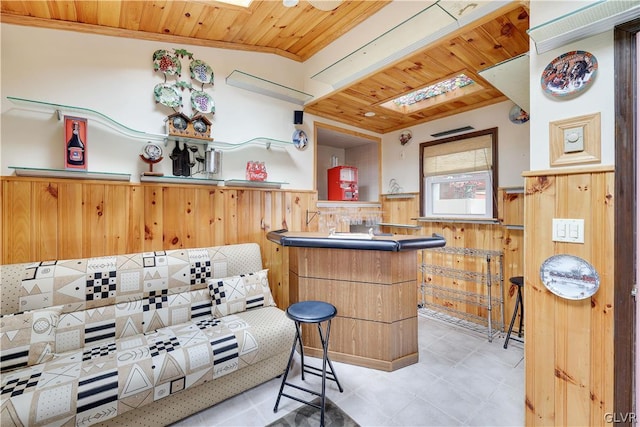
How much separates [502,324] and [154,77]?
4254 millimetres

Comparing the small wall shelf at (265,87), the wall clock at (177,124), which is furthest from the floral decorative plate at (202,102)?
the small wall shelf at (265,87)

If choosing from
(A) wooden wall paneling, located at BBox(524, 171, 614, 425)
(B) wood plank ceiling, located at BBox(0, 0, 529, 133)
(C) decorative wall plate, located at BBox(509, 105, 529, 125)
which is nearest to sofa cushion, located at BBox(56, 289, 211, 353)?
(B) wood plank ceiling, located at BBox(0, 0, 529, 133)

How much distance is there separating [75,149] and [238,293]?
1.64 m

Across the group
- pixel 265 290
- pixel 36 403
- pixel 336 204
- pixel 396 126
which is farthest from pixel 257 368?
pixel 396 126

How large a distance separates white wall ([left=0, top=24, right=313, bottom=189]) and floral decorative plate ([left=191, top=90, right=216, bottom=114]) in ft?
0.24

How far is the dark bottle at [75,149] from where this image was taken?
199 cm

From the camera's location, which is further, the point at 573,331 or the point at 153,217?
the point at 153,217

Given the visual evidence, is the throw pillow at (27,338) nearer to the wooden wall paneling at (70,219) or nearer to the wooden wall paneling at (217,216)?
the wooden wall paneling at (70,219)

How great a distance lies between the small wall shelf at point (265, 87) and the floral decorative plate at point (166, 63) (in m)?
0.45

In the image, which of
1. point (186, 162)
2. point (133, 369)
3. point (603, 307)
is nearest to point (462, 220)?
point (603, 307)

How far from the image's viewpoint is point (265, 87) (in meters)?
2.93

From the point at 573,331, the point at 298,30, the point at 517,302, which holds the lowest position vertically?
the point at 517,302

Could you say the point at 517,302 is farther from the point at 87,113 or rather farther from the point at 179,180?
the point at 87,113

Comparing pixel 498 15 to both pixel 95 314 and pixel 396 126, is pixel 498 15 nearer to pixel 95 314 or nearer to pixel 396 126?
pixel 396 126
